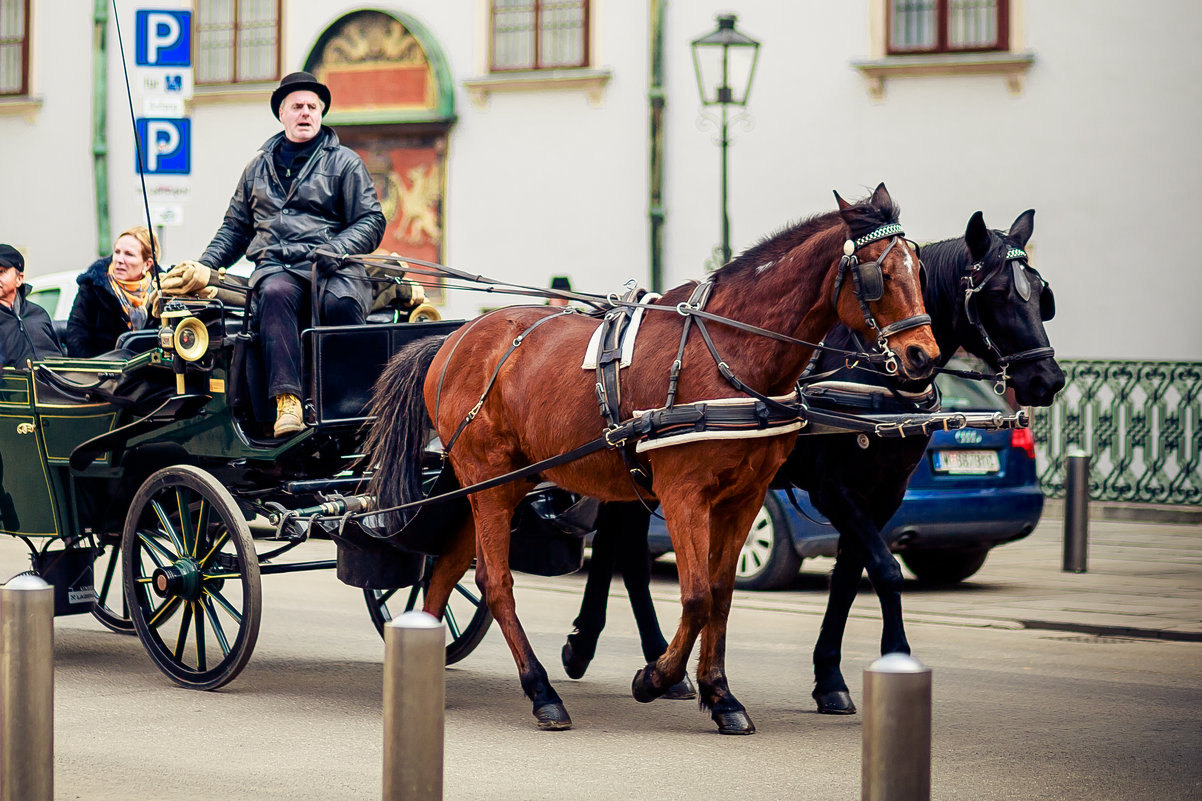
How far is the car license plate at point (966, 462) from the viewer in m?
11.1

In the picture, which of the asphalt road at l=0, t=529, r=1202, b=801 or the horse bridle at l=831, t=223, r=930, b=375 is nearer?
the asphalt road at l=0, t=529, r=1202, b=801

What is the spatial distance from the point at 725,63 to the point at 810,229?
33.4ft

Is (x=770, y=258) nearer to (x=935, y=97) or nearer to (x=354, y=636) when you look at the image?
(x=354, y=636)

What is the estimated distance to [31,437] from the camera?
837 centimetres

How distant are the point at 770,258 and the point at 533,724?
209cm

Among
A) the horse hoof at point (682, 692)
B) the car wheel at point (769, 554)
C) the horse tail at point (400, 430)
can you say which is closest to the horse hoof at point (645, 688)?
the horse hoof at point (682, 692)

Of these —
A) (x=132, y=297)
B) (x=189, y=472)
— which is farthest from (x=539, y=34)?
(x=189, y=472)

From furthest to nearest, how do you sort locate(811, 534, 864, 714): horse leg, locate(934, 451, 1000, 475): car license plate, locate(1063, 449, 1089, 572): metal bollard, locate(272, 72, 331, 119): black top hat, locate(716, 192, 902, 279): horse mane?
locate(1063, 449, 1089, 572): metal bollard
locate(934, 451, 1000, 475): car license plate
locate(272, 72, 331, 119): black top hat
locate(811, 534, 864, 714): horse leg
locate(716, 192, 902, 279): horse mane

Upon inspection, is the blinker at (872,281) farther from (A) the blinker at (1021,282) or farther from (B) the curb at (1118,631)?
(B) the curb at (1118,631)

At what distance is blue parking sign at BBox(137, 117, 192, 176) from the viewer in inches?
489

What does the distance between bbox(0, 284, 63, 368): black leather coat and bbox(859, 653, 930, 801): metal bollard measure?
20.7ft

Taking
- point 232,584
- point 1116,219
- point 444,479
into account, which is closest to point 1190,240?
point 1116,219

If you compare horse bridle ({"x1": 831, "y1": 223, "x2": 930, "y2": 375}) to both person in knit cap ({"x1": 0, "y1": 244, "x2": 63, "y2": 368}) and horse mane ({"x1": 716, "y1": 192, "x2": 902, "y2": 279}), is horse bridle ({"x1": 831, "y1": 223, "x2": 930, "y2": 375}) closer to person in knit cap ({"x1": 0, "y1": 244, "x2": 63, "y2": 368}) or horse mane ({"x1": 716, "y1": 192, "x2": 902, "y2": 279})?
horse mane ({"x1": 716, "y1": 192, "x2": 902, "y2": 279})

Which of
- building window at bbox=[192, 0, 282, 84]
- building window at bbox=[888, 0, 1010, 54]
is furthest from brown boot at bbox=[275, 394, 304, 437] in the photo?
building window at bbox=[192, 0, 282, 84]
